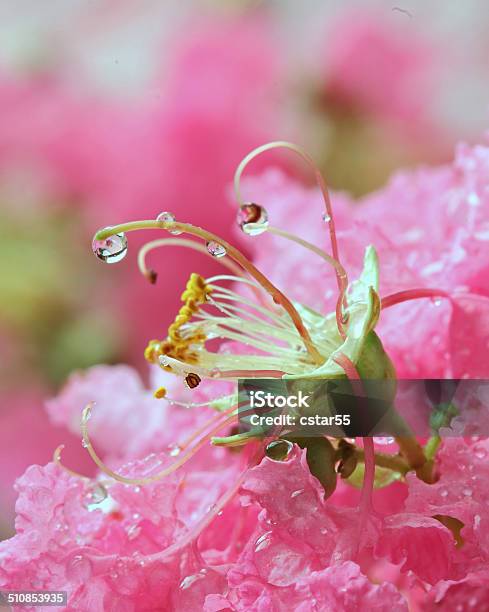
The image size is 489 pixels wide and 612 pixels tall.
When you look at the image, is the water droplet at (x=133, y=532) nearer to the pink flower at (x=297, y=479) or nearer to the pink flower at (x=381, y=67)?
the pink flower at (x=297, y=479)

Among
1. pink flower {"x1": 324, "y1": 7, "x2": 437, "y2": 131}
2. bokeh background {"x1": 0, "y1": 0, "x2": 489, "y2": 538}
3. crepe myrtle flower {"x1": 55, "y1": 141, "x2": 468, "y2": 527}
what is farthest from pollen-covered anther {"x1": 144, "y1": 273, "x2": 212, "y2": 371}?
pink flower {"x1": 324, "y1": 7, "x2": 437, "y2": 131}

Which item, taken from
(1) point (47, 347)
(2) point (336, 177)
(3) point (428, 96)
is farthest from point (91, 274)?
(3) point (428, 96)

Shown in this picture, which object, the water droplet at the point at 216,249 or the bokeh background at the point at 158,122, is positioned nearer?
the water droplet at the point at 216,249

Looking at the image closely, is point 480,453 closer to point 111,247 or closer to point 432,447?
point 432,447

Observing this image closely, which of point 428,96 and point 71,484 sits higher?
point 428,96

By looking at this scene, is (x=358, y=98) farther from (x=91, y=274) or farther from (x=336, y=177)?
(x=91, y=274)

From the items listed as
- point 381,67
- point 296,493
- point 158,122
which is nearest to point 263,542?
point 296,493

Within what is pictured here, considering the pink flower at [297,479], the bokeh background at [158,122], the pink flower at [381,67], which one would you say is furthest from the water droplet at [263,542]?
the pink flower at [381,67]
